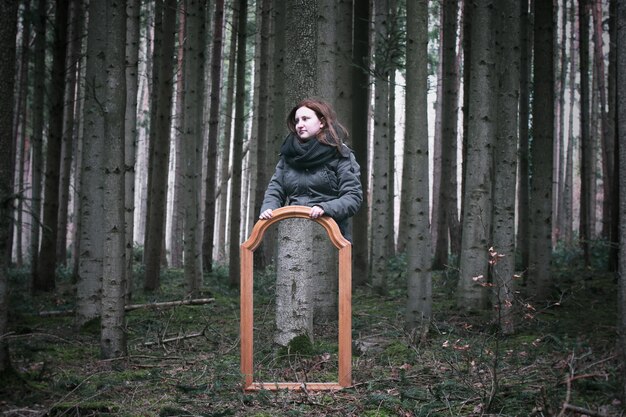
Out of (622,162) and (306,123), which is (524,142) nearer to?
(622,162)

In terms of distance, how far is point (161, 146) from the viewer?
1373 centimetres

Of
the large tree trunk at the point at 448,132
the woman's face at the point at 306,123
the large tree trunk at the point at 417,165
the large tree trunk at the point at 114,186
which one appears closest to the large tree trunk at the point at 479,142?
the large tree trunk at the point at 417,165

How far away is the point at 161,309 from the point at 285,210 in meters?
6.25

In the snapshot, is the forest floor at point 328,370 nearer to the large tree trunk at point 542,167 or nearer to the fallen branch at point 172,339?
the fallen branch at point 172,339

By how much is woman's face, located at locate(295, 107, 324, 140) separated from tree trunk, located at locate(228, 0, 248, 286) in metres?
9.12

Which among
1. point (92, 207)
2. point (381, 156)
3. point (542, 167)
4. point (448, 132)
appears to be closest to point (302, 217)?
point (92, 207)

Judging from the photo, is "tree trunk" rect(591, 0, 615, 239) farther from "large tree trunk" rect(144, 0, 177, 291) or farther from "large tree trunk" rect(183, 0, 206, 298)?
"large tree trunk" rect(144, 0, 177, 291)

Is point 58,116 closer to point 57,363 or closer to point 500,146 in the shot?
point 57,363

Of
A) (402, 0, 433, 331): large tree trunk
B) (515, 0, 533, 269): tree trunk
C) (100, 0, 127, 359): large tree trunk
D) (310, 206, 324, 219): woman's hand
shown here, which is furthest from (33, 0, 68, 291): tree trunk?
(515, 0, 533, 269): tree trunk

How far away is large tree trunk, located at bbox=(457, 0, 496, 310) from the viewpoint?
A: 30.8 feet

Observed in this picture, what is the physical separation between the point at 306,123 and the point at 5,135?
2370mm

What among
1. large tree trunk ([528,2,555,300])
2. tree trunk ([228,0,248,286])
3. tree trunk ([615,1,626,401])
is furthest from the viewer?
tree trunk ([228,0,248,286])

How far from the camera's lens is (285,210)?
5.29 meters

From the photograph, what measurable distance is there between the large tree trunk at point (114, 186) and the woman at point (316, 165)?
209 cm
